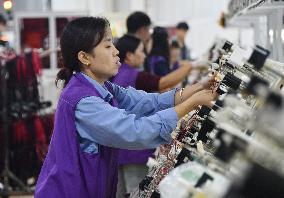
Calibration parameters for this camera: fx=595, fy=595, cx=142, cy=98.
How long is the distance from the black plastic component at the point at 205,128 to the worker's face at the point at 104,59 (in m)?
0.57

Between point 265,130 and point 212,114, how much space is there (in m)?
0.92

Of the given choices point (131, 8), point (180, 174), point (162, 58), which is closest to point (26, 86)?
point (162, 58)

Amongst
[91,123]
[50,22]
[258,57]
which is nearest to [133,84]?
[91,123]

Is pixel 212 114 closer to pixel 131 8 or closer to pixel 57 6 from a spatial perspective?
pixel 57 6

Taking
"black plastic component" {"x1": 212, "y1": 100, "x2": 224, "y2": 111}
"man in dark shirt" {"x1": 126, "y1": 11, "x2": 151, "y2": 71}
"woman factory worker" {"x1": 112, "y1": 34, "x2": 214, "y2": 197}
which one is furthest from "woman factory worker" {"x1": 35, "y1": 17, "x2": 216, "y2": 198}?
"man in dark shirt" {"x1": 126, "y1": 11, "x2": 151, "y2": 71}

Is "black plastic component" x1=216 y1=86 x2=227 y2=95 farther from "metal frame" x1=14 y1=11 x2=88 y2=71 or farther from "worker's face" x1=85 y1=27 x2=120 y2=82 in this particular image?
"metal frame" x1=14 y1=11 x2=88 y2=71

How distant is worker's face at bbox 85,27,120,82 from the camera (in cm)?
247

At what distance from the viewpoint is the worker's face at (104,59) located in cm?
247

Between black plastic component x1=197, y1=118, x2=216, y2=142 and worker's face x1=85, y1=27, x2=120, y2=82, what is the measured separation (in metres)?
0.57

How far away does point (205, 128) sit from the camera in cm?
204

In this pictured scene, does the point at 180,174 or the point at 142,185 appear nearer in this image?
the point at 180,174

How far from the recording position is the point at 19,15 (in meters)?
9.12

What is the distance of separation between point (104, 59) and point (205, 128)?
0.63m

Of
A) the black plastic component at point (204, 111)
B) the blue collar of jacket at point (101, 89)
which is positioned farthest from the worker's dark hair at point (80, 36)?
the black plastic component at point (204, 111)
